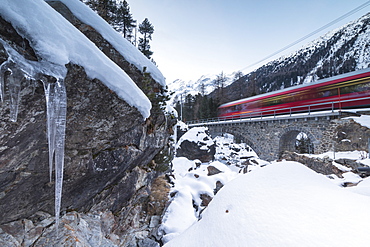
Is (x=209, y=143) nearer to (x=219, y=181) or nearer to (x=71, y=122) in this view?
(x=219, y=181)

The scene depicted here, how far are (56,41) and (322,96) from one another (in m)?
15.6

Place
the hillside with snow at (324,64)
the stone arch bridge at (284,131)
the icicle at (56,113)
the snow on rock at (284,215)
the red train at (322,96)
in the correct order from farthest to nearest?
1. the hillside with snow at (324,64)
2. the stone arch bridge at (284,131)
3. the red train at (322,96)
4. the icicle at (56,113)
5. the snow on rock at (284,215)

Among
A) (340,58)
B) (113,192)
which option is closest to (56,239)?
(113,192)

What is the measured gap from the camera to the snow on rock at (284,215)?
123 centimetres

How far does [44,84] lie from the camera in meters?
1.89

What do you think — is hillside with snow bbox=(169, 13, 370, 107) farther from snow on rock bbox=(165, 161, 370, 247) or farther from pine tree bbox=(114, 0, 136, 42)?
snow on rock bbox=(165, 161, 370, 247)

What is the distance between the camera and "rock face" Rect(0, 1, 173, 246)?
6.63 ft

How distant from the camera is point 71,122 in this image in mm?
2527

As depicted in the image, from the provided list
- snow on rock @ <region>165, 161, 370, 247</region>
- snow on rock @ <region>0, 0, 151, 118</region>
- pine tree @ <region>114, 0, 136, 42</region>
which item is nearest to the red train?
snow on rock @ <region>165, 161, 370, 247</region>

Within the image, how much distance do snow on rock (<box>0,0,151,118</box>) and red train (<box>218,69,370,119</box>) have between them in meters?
13.7

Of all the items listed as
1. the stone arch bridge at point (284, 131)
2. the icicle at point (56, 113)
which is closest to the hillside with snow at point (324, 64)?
the stone arch bridge at point (284, 131)

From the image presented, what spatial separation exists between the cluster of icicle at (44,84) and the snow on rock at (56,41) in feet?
0.52

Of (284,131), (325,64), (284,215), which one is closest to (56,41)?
(284,215)

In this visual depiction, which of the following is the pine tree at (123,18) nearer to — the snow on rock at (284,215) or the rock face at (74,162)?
the rock face at (74,162)
